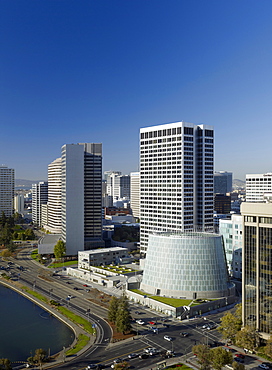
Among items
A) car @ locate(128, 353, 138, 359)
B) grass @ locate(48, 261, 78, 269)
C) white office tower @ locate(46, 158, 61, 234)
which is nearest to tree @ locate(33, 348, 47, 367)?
car @ locate(128, 353, 138, 359)

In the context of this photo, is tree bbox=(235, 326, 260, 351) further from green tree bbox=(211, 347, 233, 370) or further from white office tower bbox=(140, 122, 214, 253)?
white office tower bbox=(140, 122, 214, 253)

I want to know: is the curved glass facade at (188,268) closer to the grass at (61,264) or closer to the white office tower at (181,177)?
the white office tower at (181,177)

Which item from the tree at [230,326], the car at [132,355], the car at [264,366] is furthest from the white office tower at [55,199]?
the car at [264,366]

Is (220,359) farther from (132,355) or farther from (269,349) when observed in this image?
(132,355)

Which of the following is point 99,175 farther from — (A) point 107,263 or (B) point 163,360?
(B) point 163,360

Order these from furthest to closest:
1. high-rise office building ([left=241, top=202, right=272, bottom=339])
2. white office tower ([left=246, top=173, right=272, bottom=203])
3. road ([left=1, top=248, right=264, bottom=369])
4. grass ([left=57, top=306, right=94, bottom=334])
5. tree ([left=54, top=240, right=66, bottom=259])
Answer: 1. white office tower ([left=246, top=173, right=272, bottom=203])
2. tree ([left=54, top=240, right=66, bottom=259])
3. grass ([left=57, top=306, right=94, bottom=334])
4. high-rise office building ([left=241, top=202, right=272, bottom=339])
5. road ([left=1, top=248, right=264, bottom=369])
